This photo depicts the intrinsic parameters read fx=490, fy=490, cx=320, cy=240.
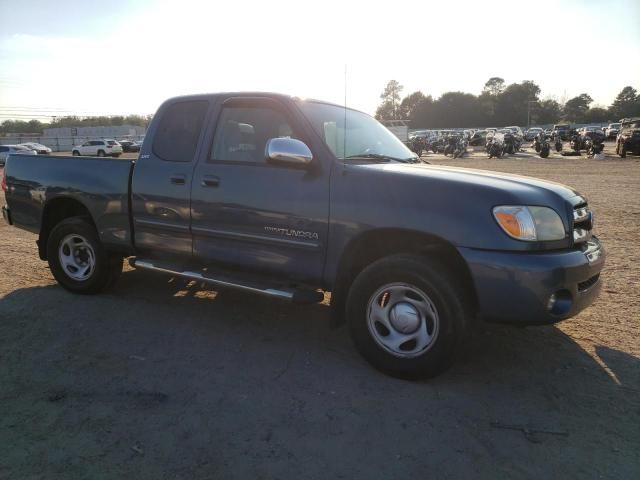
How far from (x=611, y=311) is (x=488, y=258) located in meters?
2.28

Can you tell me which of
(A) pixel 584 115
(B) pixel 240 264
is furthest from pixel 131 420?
(A) pixel 584 115

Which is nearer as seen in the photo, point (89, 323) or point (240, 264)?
point (240, 264)

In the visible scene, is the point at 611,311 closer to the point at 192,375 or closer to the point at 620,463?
the point at 620,463

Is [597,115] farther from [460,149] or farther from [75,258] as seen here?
[75,258]

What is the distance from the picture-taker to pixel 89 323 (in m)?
4.34

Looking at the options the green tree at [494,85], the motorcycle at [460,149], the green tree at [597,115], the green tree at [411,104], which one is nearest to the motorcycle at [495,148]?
the motorcycle at [460,149]

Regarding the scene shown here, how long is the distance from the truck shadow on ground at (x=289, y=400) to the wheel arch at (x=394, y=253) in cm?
59

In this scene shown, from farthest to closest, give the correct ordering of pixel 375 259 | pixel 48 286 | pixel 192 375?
pixel 48 286, pixel 375 259, pixel 192 375

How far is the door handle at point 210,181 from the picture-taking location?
13.1 feet

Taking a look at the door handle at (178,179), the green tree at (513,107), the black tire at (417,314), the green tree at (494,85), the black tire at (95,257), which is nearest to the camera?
the black tire at (417,314)

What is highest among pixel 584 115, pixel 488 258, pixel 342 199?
pixel 584 115

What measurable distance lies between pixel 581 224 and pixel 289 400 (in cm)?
229

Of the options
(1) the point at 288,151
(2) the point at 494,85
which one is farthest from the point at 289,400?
(2) the point at 494,85

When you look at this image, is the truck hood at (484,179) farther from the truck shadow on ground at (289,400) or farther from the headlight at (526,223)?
the truck shadow on ground at (289,400)
